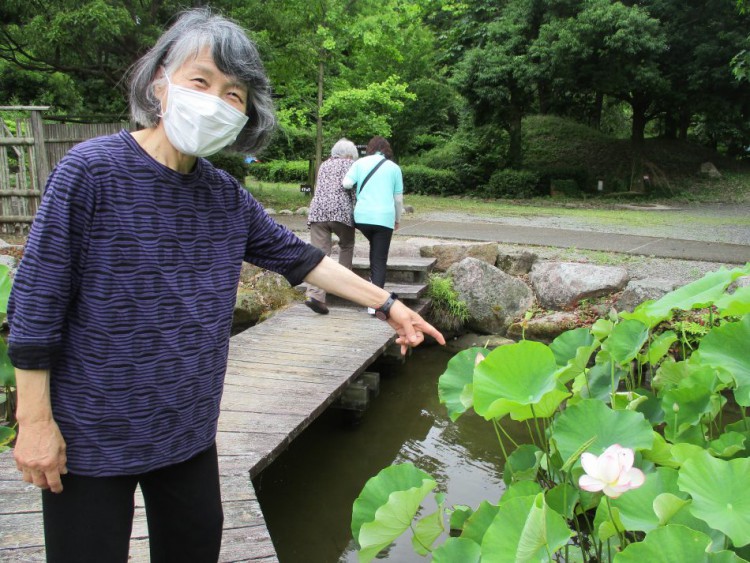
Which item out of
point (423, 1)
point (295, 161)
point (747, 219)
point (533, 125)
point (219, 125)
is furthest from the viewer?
point (295, 161)

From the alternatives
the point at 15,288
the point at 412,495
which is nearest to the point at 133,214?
the point at 15,288

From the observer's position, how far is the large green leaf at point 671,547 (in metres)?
1.55

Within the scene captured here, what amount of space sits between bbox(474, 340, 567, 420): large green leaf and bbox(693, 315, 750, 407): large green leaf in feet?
1.94

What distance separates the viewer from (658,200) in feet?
62.3

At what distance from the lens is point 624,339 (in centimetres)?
275

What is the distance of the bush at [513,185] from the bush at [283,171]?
7.02m

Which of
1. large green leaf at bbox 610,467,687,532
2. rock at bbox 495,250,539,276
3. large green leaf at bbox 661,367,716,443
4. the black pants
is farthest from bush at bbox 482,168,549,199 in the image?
the black pants

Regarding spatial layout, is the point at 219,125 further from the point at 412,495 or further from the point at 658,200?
the point at 658,200

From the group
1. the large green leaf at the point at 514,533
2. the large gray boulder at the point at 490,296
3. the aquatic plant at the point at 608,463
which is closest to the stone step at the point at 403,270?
the large gray boulder at the point at 490,296

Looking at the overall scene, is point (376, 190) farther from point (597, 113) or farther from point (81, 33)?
point (597, 113)

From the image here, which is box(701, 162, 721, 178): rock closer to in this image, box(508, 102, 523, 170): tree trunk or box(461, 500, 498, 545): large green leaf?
box(508, 102, 523, 170): tree trunk

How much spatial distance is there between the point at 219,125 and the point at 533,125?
894 inches

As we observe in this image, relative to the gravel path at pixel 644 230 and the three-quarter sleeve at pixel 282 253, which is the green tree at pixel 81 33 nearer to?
the gravel path at pixel 644 230

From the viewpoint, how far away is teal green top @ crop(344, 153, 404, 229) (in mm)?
5844
